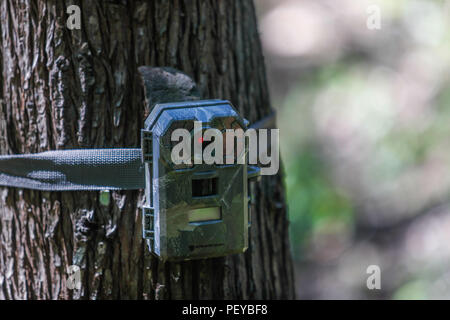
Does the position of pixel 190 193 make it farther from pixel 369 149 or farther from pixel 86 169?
pixel 369 149

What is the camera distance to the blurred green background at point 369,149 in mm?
4754

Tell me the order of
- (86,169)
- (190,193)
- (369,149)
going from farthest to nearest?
(369,149) → (86,169) → (190,193)

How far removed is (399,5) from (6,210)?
366 centimetres

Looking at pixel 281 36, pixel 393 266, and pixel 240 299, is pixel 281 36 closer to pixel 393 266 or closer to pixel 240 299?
pixel 393 266

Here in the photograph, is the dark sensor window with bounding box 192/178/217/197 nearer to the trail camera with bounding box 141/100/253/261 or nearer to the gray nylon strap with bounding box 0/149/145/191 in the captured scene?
the trail camera with bounding box 141/100/253/261

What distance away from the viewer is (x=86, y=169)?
5.26 ft

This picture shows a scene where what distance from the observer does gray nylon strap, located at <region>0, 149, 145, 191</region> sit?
1.58 metres

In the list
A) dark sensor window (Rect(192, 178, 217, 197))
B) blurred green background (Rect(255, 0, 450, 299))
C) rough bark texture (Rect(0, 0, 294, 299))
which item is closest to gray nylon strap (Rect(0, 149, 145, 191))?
rough bark texture (Rect(0, 0, 294, 299))

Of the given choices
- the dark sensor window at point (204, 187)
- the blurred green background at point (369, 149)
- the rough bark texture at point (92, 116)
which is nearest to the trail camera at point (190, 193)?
the dark sensor window at point (204, 187)

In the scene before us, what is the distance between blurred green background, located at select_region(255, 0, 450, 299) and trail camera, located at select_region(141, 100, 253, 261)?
10.7 ft

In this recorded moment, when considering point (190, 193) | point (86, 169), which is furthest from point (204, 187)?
point (86, 169)

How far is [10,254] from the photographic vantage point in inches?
71.2

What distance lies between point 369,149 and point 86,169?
12.4ft

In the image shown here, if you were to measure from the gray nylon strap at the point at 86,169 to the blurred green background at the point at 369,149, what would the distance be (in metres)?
3.35
